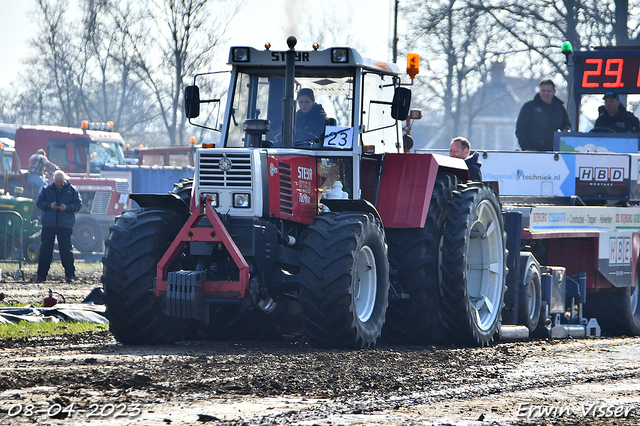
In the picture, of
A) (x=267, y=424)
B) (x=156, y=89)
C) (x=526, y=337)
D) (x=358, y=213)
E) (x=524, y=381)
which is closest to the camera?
(x=267, y=424)

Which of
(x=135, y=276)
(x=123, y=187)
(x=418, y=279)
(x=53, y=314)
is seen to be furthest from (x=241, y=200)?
(x=123, y=187)

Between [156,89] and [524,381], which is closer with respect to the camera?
[524,381]

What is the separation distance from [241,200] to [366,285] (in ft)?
4.23

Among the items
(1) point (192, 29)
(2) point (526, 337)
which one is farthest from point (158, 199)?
(1) point (192, 29)

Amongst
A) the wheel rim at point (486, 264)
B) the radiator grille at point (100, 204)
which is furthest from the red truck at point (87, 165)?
the wheel rim at point (486, 264)

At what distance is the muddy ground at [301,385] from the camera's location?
4867 mm

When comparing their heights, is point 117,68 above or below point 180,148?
above

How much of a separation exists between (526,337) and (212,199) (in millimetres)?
4088

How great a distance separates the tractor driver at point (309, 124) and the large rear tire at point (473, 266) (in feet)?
4.92

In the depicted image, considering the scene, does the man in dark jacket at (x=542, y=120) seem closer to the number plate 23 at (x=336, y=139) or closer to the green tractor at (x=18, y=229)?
the number plate 23 at (x=336, y=139)

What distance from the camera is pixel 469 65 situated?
4106 centimetres

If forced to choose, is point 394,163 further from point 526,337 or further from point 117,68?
point 117,68

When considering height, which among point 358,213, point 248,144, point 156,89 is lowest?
point 358,213

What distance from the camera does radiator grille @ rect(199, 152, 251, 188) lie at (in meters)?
7.62
